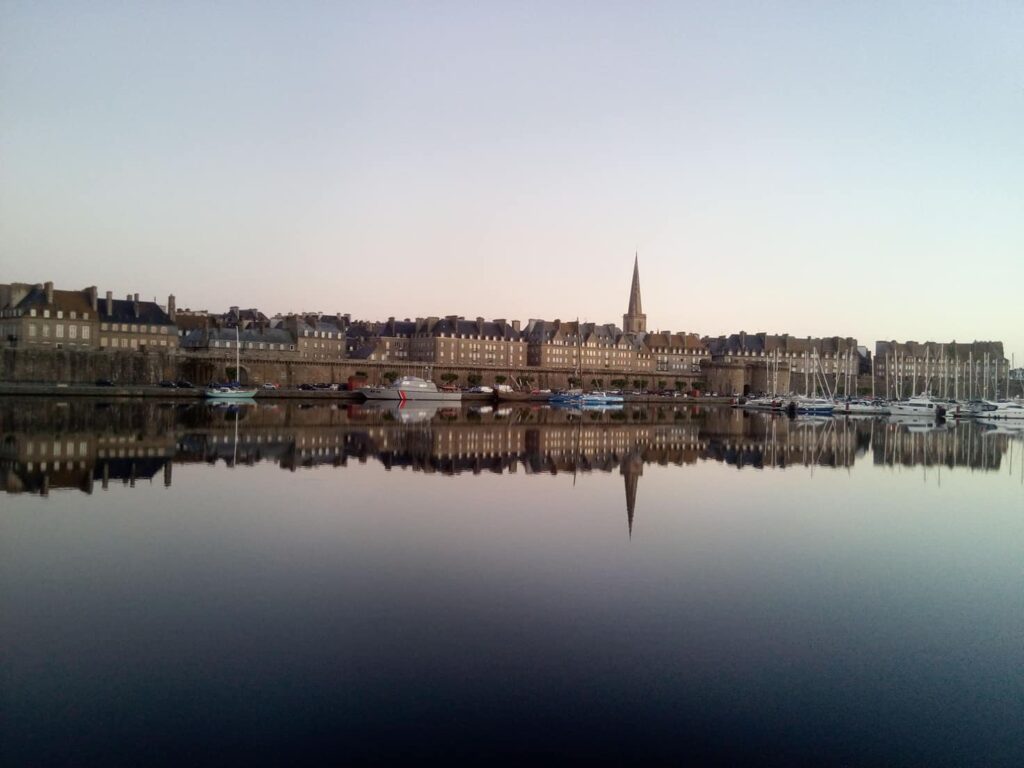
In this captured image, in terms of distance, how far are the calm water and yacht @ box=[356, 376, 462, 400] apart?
47.3 metres

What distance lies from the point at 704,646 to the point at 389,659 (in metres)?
3.46

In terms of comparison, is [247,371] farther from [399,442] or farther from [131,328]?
[399,442]

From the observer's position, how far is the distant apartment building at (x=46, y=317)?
68.3m

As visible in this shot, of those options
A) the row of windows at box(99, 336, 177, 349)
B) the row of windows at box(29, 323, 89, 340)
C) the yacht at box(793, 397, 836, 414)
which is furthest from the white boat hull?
the yacht at box(793, 397, 836, 414)

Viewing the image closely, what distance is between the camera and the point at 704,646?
9781mm

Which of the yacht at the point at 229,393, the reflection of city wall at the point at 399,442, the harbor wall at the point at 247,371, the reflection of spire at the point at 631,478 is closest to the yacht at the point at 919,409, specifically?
the reflection of city wall at the point at 399,442

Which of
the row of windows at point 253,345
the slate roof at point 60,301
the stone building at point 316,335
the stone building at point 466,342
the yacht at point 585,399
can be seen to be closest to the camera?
the slate roof at point 60,301

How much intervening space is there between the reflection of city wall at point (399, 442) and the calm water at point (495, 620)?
1227 millimetres

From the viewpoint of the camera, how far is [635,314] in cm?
13625

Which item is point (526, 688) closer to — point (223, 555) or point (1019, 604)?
point (223, 555)

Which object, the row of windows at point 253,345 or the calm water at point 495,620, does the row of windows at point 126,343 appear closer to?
the row of windows at point 253,345

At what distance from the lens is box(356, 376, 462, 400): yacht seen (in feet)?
232

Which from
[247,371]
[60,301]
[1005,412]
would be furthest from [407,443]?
[1005,412]

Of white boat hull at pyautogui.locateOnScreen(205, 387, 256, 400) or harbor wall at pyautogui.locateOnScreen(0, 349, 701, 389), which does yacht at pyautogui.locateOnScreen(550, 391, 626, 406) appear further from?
white boat hull at pyautogui.locateOnScreen(205, 387, 256, 400)
